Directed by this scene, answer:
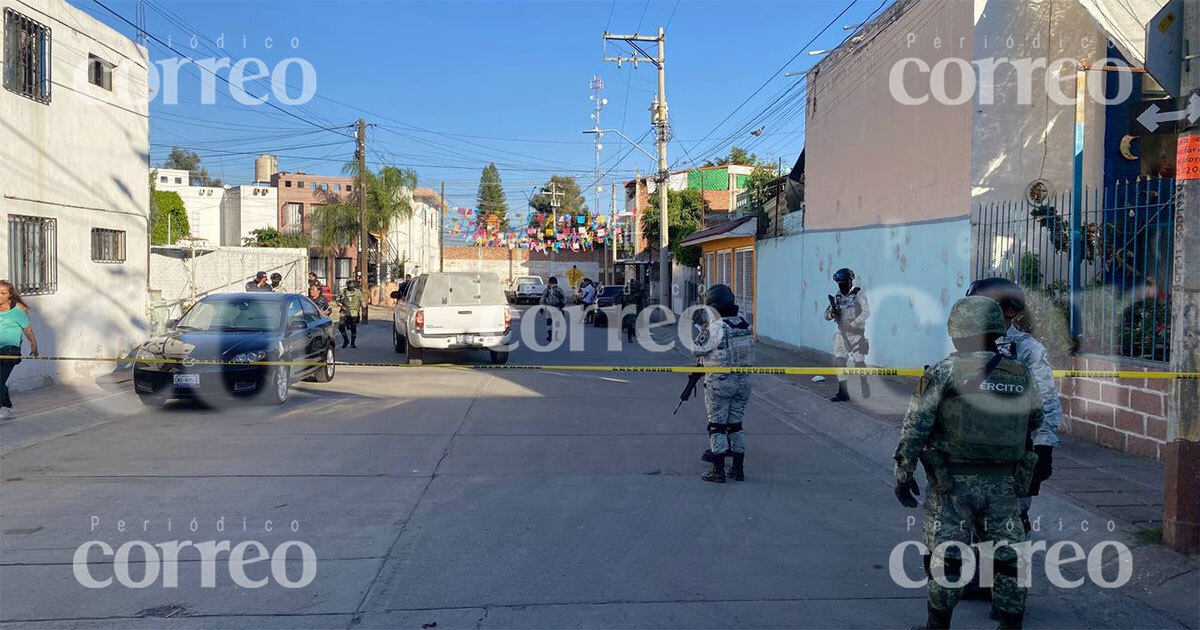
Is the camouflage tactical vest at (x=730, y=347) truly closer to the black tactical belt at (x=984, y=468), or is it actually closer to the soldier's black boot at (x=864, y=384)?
the black tactical belt at (x=984, y=468)

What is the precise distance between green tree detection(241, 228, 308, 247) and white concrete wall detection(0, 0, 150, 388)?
118 ft

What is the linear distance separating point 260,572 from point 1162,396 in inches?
282

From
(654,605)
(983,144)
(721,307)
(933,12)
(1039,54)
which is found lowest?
(654,605)

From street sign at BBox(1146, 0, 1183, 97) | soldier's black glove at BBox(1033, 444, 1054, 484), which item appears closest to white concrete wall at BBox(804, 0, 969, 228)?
street sign at BBox(1146, 0, 1183, 97)

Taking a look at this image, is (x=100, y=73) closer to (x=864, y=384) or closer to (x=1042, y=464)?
(x=864, y=384)

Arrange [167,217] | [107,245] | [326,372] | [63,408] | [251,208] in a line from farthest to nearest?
[251,208] → [167,217] → [107,245] → [326,372] → [63,408]

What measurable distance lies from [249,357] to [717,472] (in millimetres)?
6388

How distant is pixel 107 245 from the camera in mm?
14773

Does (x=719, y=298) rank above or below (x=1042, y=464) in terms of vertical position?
above

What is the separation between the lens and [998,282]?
5133 millimetres

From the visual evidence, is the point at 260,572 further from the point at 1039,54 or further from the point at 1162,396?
the point at 1039,54

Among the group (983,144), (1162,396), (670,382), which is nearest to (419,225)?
(670,382)

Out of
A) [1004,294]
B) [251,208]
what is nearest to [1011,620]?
[1004,294]

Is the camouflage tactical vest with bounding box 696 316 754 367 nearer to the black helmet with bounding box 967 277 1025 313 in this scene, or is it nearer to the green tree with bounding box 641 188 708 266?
the black helmet with bounding box 967 277 1025 313
